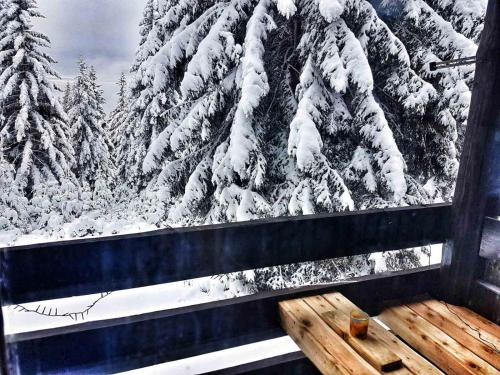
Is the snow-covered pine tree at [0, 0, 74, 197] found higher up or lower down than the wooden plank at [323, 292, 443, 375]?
higher up

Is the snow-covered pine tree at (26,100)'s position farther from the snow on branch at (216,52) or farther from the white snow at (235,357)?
the white snow at (235,357)

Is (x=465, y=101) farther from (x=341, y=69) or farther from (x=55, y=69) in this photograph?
(x=55, y=69)

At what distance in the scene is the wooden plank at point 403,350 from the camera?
1.86 metres

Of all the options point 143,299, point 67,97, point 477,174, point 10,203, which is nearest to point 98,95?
point 67,97

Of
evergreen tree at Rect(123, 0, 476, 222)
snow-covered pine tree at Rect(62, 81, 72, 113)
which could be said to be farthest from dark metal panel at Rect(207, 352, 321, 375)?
snow-covered pine tree at Rect(62, 81, 72, 113)

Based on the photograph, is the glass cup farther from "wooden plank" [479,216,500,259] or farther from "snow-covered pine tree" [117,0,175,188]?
"snow-covered pine tree" [117,0,175,188]

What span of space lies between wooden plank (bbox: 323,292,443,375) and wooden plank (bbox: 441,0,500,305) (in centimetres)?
103

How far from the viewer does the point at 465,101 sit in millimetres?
6102

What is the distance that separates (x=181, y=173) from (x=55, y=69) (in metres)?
11.9

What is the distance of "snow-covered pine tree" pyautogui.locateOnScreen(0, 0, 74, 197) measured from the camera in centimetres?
1395

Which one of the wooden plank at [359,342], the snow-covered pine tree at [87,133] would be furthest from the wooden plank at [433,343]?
the snow-covered pine tree at [87,133]

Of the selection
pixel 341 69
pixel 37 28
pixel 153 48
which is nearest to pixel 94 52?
pixel 153 48

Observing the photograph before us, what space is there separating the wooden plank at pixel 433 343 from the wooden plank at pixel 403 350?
0.17 m

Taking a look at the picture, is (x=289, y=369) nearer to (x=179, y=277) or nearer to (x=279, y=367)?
(x=279, y=367)
